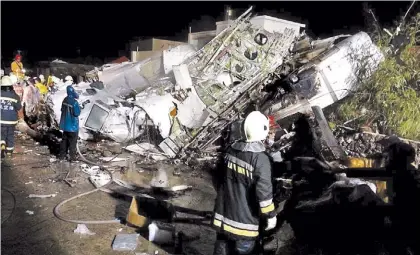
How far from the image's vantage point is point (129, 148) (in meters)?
8.42

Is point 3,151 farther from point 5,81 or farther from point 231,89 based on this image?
point 231,89

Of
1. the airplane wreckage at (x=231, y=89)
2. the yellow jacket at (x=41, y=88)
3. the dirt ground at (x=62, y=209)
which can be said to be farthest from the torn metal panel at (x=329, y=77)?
the yellow jacket at (x=41, y=88)

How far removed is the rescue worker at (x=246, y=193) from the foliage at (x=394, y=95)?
17.1 feet

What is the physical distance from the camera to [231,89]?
8.41 m

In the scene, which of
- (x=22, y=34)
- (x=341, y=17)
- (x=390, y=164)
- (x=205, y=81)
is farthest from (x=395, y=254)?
(x=22, y=34)

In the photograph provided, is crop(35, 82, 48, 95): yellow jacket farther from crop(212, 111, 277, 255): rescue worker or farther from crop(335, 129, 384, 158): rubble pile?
crop(212, 111, 277, 255): rescue worker

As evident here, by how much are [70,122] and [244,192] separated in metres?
5.35

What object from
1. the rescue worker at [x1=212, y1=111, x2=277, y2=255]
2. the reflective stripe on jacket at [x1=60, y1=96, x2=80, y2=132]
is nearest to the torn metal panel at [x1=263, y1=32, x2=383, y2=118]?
the reflective stripe on jacket at [x1=60, y1=96, x2=80, y2=132]

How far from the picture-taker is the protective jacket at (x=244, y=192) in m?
2.93

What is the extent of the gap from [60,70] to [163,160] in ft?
38.6

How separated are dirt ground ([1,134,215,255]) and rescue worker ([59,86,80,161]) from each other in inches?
17.6

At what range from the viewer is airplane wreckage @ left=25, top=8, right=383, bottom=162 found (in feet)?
26.4

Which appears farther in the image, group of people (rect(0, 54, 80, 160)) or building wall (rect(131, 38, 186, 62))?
building wall (rect(131, 38, 186, 62))

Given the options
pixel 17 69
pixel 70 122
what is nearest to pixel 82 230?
pixel 70 122
